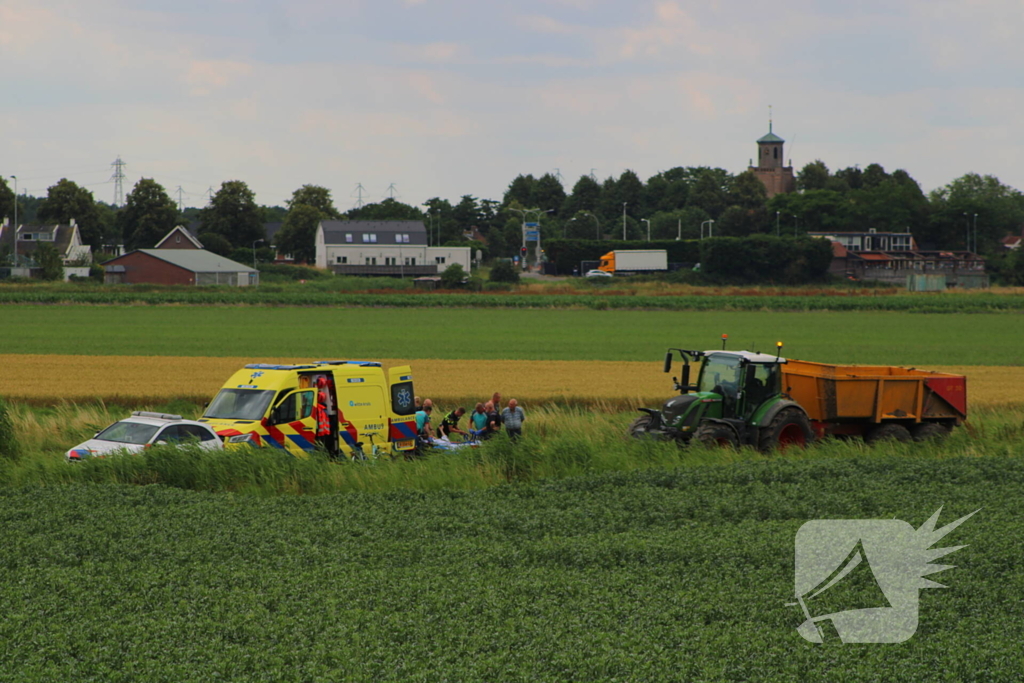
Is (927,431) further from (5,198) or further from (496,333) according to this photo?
(5,198)

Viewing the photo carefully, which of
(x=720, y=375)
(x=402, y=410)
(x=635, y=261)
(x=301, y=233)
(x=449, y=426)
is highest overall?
(x=301, y=233)

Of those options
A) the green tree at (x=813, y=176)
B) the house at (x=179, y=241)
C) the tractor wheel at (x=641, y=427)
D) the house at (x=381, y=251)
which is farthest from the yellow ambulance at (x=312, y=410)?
the green tree at (x=813, y=176)

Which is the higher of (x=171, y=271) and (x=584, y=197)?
(x=584, y=197)

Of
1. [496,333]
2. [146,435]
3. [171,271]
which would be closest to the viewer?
[146,435]

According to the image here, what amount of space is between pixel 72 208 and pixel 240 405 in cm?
12754

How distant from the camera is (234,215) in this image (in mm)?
132375

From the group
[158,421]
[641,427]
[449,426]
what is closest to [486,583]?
[158,421]

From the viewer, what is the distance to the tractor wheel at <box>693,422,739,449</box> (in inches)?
736

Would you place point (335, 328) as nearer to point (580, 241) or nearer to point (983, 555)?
point (983, 555)

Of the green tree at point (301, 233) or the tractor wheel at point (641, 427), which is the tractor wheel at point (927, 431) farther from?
the green tree at point (301, 233)

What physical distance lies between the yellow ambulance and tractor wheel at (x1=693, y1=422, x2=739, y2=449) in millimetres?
5551

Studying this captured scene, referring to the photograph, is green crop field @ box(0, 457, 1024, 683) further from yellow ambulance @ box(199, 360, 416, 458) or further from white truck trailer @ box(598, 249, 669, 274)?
white truck trailer @ box(598, 249, 669, 274)

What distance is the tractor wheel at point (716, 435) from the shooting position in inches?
736

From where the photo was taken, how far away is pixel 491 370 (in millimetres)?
36312
